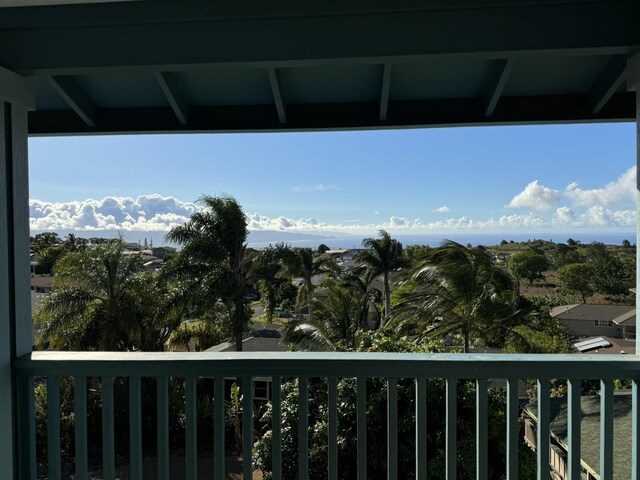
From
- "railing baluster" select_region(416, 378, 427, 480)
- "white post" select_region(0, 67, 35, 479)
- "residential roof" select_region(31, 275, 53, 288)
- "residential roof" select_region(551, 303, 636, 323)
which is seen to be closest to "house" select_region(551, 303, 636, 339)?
"residential roof" select_region(551, 303, 636, 323)

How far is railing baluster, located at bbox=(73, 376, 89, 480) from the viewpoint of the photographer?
161cm

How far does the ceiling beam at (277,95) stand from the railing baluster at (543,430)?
145 cm

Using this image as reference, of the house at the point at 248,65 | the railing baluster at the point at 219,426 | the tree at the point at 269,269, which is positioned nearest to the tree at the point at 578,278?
the tree at the point at 269,269

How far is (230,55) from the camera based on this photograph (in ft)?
5.24

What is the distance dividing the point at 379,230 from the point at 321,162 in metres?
19.5

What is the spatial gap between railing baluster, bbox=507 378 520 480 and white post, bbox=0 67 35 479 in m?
1.75

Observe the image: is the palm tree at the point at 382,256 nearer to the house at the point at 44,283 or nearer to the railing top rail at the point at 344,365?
the house at the point at 44,283

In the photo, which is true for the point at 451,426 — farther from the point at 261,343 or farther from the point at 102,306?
the point at 261,343

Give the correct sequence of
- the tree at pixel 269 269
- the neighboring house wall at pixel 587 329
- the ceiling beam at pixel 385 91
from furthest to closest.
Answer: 1. the tree at pixel 269 269
2. the neighboring house wall at pixel 587 329
3. the ceiling beam at pixel 385 91

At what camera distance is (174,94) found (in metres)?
1.88

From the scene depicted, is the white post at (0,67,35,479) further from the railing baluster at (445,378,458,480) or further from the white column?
the white column

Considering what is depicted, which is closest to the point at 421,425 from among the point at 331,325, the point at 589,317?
the point at 331,325

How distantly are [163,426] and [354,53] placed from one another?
150 cm

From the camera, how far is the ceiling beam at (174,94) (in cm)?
176
